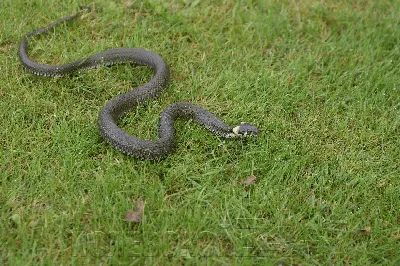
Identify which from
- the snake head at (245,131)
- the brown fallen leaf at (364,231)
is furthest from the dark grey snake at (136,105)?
the brown fallen leaf at (364,231)

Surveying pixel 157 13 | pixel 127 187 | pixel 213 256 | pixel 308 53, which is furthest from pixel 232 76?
pixel 213 256

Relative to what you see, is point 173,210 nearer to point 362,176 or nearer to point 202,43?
point 362,176

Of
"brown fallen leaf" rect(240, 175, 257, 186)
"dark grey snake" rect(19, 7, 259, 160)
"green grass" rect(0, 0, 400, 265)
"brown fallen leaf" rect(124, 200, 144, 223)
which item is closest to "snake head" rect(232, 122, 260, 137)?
"dark grey snake" rect(19, 7, 259, 160)

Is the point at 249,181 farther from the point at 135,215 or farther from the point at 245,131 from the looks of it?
the point at 135,215

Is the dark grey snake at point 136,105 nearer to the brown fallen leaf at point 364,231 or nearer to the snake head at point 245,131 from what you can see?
the snake head at point 245,131

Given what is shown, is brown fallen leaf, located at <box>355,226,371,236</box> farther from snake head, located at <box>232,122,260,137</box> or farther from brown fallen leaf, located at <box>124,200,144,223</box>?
brown fallen leaf, located at <box>124,200,144,223</box>
